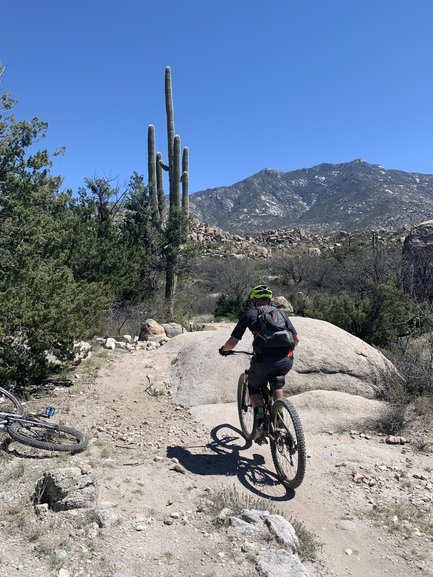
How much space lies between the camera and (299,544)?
10.3 ft

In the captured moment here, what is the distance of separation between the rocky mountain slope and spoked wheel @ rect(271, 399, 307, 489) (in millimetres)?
43759

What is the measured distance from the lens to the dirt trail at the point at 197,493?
9.55ft

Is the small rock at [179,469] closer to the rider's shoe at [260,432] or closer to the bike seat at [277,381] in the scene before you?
the rider's shoe at [260,432]

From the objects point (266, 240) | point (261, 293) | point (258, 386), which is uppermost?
point (266, 240)

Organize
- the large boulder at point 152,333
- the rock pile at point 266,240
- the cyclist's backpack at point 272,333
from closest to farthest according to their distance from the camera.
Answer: the cyclist's backpack at point 272,333 < the large boulder at point 152,333 < the rock pile at point 266,240

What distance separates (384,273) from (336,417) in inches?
436

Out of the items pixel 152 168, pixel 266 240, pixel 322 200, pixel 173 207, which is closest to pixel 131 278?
pixel 173 207

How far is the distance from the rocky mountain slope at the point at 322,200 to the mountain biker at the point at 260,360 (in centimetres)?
4325

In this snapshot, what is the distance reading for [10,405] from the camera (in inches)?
215

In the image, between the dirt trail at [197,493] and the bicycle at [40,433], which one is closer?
the dirt trail at [197,493]

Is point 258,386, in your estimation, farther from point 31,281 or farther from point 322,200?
point 322,200

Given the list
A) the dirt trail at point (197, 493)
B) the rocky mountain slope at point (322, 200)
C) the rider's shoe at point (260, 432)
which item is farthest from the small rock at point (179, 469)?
the rocky mountain slope at point (322, 200)

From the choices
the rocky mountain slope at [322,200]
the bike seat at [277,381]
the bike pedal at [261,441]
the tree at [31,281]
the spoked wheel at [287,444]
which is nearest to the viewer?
the spoked wheel at [287,444]

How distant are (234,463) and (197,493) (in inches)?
29.1
